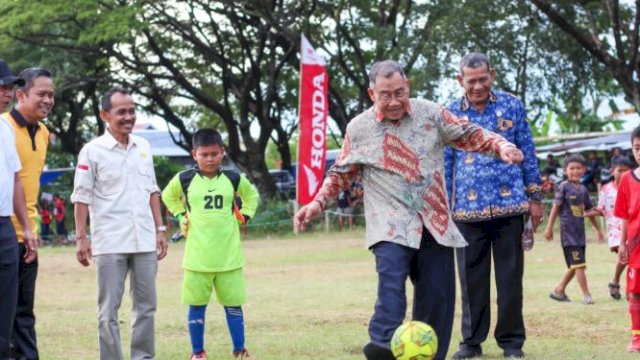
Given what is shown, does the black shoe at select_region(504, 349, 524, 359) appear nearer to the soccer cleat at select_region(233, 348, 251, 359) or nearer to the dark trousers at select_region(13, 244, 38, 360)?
the soccer cleat at select_region(233, 348, 251, 359)

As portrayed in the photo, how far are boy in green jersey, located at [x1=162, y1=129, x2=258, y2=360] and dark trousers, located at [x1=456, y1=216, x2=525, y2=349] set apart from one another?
1.79 metres

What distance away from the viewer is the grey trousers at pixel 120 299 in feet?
24.5

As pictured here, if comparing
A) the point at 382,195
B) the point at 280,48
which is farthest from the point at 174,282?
the point at 280,48

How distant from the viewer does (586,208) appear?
1269 centimetres

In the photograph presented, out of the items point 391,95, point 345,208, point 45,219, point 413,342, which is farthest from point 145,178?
point 45,219

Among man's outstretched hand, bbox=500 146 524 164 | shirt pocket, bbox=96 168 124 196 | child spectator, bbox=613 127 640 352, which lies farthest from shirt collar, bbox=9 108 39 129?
child spectator, bbox=613 127 640 352

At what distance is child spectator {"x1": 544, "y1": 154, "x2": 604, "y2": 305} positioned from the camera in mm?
12148

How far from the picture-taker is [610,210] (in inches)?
508

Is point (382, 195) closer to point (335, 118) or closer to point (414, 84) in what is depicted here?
point (414, 84)

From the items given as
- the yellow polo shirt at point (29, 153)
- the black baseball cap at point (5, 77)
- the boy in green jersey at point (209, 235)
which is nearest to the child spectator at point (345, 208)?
the boy in green jersey at point (209, 235)

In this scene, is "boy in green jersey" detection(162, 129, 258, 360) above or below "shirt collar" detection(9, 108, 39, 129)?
below

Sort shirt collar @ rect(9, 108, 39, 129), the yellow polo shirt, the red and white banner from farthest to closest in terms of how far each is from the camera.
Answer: the red and white banner → shirt collar @ rect(9, 108, 39, 129) → the yellow polo shirt

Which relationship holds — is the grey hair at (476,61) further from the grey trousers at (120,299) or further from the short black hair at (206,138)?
the grey trousers at (120,299)

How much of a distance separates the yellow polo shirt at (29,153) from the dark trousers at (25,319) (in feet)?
1.16
